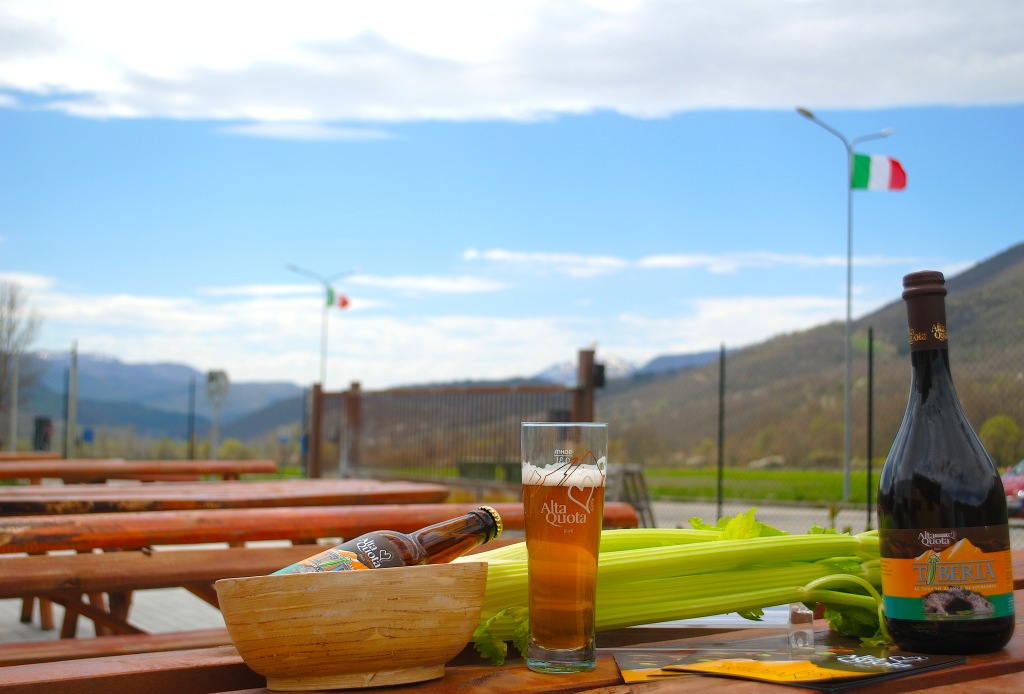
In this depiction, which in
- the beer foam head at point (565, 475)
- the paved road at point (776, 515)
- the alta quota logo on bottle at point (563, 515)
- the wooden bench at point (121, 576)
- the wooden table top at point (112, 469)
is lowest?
the paved road at point (776, 515)

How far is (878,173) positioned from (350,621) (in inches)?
612

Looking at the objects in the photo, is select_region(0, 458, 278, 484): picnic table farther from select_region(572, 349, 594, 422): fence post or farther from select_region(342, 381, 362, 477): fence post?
select_region(342, 381, 362, 477): fence post

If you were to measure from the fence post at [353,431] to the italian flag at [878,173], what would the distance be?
811 centimetres

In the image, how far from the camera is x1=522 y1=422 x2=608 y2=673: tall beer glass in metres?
1.13

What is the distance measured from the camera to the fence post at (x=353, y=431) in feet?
45.7

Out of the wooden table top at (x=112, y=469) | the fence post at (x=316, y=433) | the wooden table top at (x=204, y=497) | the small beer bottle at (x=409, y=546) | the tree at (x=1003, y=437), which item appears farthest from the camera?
the fence post at (x=316, y=433)

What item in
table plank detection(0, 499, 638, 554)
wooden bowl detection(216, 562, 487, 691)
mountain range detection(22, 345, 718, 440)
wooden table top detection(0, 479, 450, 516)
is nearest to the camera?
wooden bowl detection(216, 562, 487, 691)

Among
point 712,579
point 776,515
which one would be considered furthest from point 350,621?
point 776,515

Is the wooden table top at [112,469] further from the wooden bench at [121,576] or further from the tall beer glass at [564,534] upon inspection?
the tall beer glass at [564,534]

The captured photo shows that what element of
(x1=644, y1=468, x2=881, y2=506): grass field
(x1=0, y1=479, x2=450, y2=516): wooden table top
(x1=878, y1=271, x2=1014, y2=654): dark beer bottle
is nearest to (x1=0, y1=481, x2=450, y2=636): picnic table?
(x1=0, y1=479, x2=450, y2=516): wooden table top

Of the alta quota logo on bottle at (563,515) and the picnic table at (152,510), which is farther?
the picnic table at (152,510)

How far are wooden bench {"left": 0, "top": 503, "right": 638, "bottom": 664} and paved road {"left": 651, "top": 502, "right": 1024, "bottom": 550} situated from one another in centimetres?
884

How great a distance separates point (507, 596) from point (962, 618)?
0.56 meters

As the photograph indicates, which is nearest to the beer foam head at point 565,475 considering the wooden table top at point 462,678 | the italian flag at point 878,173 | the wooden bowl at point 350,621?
the wooden bowl at point 350,621
